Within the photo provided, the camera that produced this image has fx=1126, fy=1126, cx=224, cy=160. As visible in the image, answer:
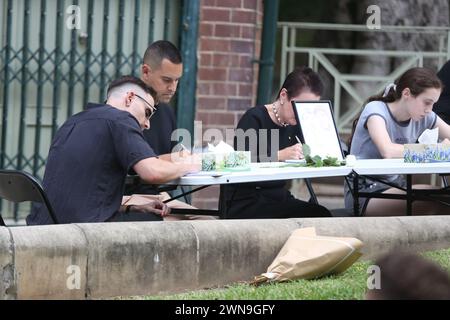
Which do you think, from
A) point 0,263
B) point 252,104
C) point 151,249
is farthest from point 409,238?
point 252,104

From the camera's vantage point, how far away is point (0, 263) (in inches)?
174

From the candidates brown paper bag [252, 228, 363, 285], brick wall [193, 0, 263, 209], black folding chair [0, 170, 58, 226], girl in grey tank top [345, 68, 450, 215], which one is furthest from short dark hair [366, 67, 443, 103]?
black folding chair [0, 170, 58, 226]

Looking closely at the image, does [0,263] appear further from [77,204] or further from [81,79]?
[81,79]

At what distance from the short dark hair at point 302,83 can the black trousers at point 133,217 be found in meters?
1.33

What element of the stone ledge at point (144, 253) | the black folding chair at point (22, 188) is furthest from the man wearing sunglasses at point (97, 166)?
the stone ledge at point (144, 253)

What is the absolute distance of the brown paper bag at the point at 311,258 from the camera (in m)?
5.09

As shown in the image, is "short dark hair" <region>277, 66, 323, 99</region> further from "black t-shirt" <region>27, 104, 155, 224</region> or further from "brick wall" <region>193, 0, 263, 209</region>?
"brick wall" <region>193, 0, 263, 209</region>

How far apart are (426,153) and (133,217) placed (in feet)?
5.94

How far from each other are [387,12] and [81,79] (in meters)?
4.40

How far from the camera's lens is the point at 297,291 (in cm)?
479

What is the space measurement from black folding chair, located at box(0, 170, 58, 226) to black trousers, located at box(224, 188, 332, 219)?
4.83 feet

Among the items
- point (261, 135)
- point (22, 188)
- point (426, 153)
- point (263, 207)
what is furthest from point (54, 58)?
point (22, 188)

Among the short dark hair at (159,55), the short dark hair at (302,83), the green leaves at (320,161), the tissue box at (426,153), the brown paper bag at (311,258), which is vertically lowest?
the brown paper bag at (311,258)

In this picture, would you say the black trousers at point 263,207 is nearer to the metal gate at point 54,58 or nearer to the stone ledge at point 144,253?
the stone ledge at point 144,253
